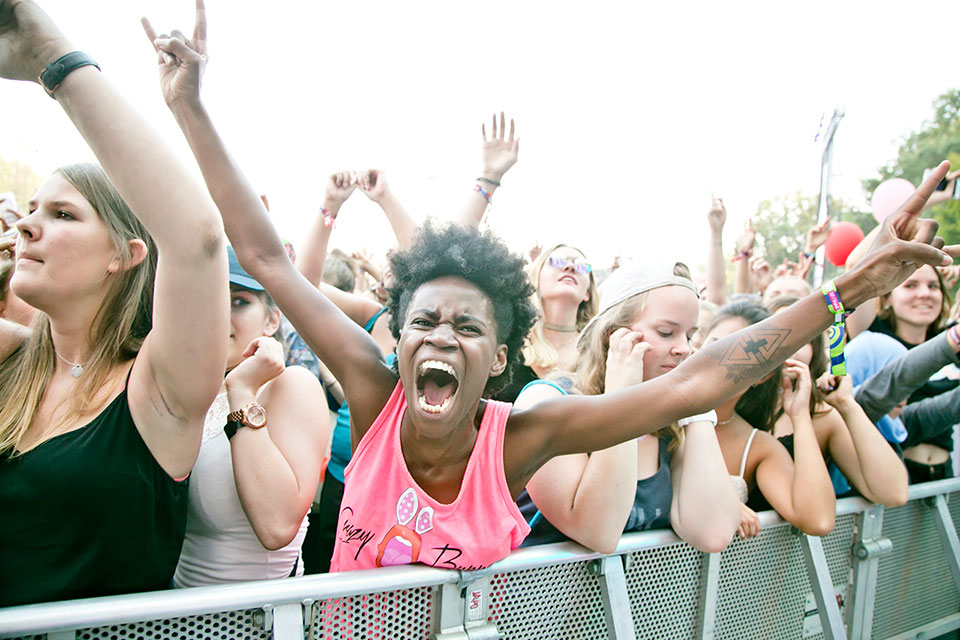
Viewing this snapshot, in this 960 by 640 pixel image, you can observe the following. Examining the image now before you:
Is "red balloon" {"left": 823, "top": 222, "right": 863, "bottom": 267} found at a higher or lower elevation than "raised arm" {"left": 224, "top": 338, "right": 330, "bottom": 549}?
higher

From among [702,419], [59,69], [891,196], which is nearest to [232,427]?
[59,69]

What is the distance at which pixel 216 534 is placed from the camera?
1.92 metres

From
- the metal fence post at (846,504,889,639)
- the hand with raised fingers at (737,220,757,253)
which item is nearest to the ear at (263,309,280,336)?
the metal fence post at (846,504,889,639)

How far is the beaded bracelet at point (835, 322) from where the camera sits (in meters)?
1.93

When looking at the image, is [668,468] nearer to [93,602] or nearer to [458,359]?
[458,359]

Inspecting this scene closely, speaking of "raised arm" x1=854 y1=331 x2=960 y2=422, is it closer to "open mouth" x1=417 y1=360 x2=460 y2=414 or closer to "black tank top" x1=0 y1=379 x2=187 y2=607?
"open mouth" x1=417 y1=360 x2=460 y2=414

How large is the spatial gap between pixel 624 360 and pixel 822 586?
4.40 ft

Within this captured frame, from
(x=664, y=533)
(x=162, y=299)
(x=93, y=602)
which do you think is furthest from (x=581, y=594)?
(x=162, y=299)

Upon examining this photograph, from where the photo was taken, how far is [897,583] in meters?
3.00

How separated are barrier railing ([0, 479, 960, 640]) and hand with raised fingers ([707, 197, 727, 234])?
8.35 feet

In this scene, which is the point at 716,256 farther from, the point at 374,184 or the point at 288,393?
the point at 288,393

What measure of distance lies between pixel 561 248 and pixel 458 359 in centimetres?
220

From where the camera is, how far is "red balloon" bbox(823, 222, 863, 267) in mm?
6805

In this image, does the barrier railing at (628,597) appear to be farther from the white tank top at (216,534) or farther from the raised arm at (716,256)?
the raised arm at (716,256)
